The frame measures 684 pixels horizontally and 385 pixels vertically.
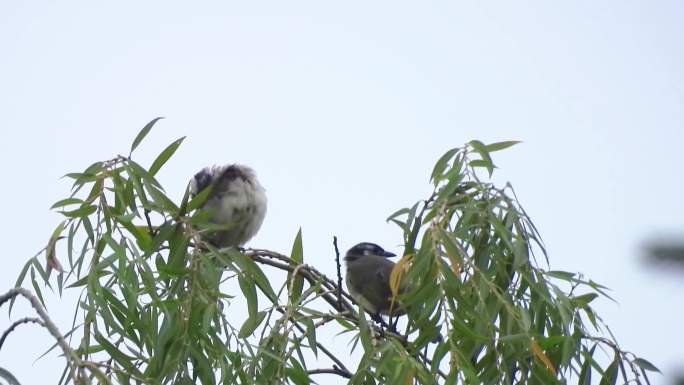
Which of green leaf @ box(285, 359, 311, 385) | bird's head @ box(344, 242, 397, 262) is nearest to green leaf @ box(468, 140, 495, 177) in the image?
green leaf @ box(285, 359, 311, 385)

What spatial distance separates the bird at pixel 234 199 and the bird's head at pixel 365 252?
145cm

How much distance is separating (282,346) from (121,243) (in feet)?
2.14

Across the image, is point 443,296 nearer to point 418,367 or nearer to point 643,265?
point 418,367

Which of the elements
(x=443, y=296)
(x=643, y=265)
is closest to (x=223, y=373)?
(x=443, y=296)

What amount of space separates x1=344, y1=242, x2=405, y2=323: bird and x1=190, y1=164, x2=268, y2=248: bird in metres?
0.90

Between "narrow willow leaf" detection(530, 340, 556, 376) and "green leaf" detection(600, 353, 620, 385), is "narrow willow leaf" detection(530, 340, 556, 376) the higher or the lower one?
the higher one

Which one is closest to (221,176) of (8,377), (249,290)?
(249,290)

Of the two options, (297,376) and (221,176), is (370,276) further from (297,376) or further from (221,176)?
(297,376)

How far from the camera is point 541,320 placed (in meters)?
3.42

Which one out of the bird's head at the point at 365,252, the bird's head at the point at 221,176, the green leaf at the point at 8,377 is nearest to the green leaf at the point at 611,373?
the green leaf at the point at 8,377

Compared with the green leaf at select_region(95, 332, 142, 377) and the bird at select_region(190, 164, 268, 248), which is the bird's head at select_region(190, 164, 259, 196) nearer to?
the bird at select_region(190, 164, 268, 248)

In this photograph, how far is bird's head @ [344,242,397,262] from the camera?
294 inches

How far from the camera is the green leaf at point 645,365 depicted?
3.26 metres

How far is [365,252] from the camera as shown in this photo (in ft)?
24.7
